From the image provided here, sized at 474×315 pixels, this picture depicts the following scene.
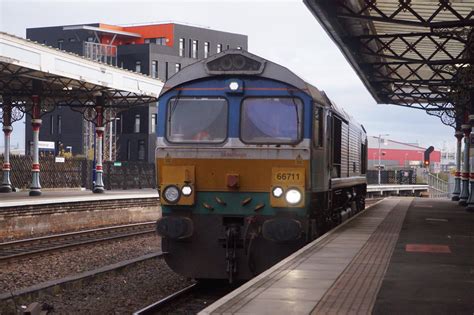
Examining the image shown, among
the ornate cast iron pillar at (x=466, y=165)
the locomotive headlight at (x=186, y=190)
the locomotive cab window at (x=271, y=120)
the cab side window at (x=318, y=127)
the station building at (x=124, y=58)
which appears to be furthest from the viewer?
the station building at (x=124, y=58)

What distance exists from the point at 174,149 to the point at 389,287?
4278mm

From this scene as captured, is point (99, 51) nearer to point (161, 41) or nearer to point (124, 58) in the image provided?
point (124, 58)

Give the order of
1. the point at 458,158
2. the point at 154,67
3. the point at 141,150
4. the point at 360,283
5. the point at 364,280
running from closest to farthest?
the point at 360,283 → the point at 364,280 → the point at 458,158 → the point at 141,150 → the point at 154,67

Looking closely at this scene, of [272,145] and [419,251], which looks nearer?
[272,145]

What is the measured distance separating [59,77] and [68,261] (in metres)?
12.3

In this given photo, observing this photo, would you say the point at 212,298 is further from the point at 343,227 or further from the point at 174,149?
the point at 343,227

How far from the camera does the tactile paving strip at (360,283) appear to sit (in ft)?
22.9

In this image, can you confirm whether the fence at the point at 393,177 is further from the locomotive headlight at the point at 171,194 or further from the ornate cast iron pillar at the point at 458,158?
the locomotive headlight at the point at 171,194

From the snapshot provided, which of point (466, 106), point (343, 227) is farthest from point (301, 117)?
point (466, 106)

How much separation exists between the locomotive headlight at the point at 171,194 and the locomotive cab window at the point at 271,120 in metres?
1.35

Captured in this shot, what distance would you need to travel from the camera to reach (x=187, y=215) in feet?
35.0

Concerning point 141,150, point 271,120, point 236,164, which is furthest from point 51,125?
point 271,120

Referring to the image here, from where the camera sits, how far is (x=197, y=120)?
10.9 metres

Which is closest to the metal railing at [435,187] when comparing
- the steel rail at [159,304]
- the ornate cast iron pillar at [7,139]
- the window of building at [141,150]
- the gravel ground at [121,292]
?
the window of building at [141,150]
